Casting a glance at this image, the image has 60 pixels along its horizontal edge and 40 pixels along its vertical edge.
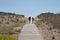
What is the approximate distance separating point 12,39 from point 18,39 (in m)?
2.87

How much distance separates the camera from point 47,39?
778 inches

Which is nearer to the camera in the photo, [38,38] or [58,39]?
[38,38]

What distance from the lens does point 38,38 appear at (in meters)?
19.8

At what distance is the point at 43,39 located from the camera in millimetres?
19516

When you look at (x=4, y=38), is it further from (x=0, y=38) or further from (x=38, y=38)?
(x=38, y=38)

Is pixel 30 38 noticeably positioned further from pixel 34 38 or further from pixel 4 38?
pixel 4 38

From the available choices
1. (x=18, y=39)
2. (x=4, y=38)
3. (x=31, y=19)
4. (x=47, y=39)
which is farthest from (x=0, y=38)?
(x=31, y=19)

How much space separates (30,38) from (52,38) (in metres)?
1.87

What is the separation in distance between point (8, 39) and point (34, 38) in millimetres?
4046

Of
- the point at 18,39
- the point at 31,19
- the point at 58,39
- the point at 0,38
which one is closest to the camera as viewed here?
the point at 0,38

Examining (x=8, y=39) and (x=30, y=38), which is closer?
(x=8, y=39)

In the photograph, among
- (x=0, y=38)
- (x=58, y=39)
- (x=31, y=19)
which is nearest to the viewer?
(x=0, y=38)

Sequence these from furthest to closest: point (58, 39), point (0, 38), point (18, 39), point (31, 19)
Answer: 1. point (31, 19)
2. point (58, 39)
3. point (18, 39)
4. point (0, 38)

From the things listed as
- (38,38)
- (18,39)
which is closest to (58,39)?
(38,38)
